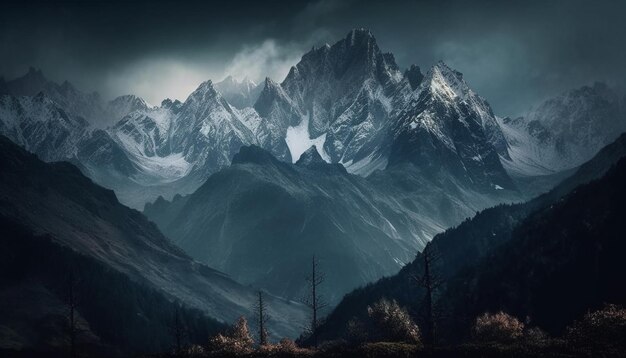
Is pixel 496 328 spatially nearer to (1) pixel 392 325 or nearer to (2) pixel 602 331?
(1) pixel 392 325

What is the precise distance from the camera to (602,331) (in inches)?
3201

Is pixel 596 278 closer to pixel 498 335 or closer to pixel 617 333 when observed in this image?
pixel 498 335

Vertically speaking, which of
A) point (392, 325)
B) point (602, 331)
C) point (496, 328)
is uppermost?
point (392, 325)

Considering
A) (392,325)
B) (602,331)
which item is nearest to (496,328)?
(392,325)

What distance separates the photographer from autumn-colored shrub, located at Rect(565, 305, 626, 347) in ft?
249

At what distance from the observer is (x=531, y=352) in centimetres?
7312

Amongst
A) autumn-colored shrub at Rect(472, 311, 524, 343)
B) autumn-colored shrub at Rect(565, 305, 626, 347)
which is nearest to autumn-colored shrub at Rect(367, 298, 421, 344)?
autumn-colored shrub at Rect(472, 311, 524, 343)

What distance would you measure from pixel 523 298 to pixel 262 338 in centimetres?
10649

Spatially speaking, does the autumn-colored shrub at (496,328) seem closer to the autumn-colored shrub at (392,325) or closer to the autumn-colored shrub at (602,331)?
the autumn-colored shrub at (392,325)

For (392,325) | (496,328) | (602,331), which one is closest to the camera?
(602,331)

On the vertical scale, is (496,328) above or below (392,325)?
below

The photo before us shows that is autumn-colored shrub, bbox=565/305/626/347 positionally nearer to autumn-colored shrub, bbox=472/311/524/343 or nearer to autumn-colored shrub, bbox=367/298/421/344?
autumn-colored shrub, bbox=367/298/421/344

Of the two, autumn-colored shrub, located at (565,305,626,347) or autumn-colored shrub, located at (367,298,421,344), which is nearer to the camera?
autumn-colored shrub, located at (565,305,626,347)

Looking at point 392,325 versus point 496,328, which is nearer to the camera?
point 496,328
